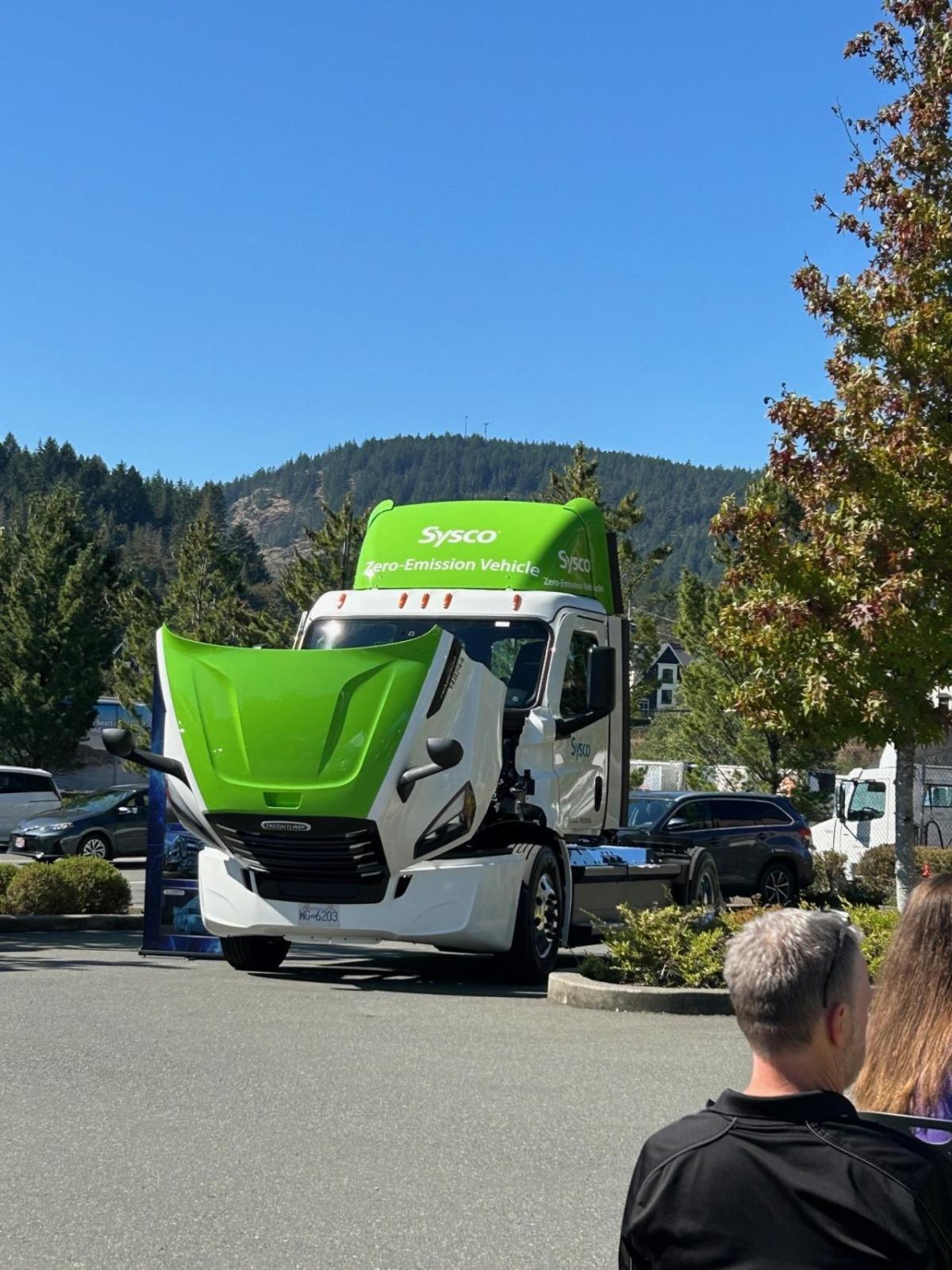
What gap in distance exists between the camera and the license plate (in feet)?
38.9

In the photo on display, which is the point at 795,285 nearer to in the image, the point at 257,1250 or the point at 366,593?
the point at 366,593

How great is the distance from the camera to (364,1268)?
527 centimetres

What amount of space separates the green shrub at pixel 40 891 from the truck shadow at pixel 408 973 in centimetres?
313

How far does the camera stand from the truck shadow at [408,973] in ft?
41.5

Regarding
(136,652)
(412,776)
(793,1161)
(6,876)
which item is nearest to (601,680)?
(412,776)

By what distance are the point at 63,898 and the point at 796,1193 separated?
613 inches

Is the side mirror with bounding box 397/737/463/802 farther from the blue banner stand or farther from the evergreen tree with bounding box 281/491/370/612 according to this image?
the evergreen tree with bounding box 281/491/370/612

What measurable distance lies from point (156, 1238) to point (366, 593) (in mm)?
8999

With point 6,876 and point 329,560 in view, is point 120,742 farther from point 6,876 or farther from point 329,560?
point 329,560

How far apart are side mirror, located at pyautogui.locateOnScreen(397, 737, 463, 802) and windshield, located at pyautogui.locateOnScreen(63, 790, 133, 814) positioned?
65.0 feet

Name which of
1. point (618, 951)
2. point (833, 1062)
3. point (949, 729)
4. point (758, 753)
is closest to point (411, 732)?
point (618, 951)

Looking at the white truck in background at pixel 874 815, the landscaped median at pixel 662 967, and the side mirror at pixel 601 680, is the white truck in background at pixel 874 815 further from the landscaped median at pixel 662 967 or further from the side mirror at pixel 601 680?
the landscaped median at pixel 662 967

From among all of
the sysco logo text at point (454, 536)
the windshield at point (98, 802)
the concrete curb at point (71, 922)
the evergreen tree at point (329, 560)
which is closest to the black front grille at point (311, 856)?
the sysco logo text at point (454, 536)

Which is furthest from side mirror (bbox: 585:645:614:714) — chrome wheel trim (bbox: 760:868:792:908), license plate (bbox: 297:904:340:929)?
chrome wheel trim (bbox: 760:868:792:908)
